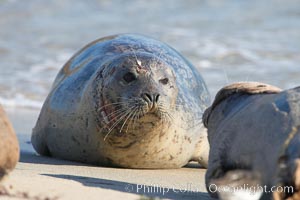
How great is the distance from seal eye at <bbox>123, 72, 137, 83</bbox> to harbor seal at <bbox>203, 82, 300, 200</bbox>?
49.1 inches

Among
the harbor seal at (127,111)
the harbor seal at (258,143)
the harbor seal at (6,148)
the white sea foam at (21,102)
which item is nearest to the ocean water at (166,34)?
the white sea foam at (21,102)

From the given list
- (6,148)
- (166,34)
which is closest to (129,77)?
(6,148)

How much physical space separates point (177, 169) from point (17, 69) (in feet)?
15.0

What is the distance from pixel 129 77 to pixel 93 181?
1240 mm

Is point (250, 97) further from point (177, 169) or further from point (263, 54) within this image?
point (263, 54)

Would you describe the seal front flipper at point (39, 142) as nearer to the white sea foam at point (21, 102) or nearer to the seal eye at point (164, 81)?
the seal eye at point (164, 81)

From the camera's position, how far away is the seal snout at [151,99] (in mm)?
5660

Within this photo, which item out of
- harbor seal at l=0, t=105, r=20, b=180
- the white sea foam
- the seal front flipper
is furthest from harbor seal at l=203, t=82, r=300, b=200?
the white sea foam

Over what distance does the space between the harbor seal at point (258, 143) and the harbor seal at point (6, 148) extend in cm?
93

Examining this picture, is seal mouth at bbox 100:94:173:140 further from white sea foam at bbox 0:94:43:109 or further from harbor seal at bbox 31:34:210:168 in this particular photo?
white sea foam at bbox 0:94:43:109

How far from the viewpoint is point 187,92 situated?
6613 mm

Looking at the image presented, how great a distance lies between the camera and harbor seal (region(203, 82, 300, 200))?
396 cm

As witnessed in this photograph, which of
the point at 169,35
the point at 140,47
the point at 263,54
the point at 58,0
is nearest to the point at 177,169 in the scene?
the point at 140,47

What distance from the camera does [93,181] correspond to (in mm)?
4840
